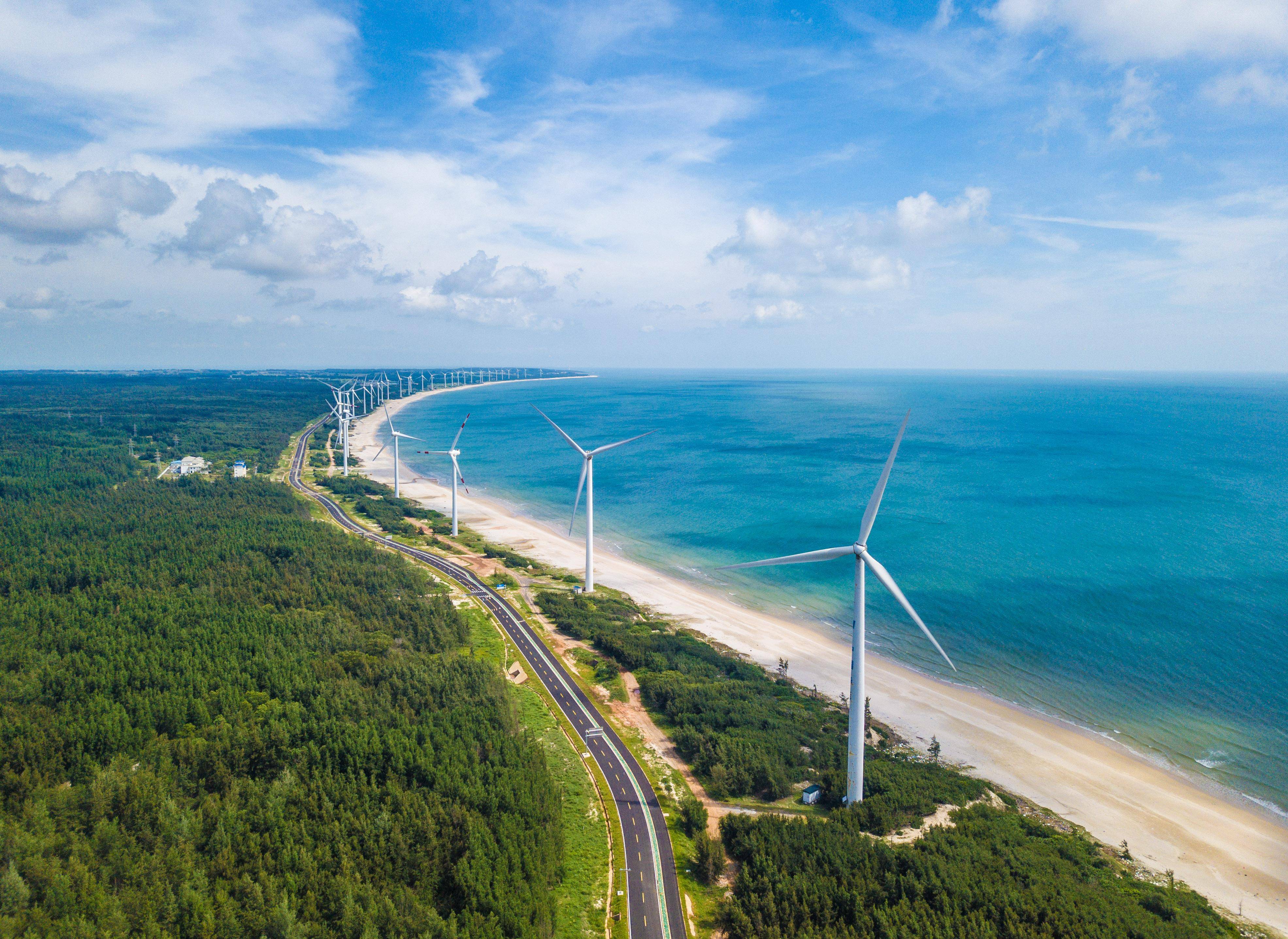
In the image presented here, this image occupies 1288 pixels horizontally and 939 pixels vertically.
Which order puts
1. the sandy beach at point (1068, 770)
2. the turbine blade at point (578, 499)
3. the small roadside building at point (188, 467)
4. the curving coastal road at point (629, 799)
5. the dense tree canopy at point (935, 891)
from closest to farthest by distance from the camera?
the dense tree canopy at point (935, 891)
the curving coastal road at point (629, 799)
the sandy beach at point (1068, 770)
the turbine blade at point (578, 499)
the small roadside building at point (188, 467)

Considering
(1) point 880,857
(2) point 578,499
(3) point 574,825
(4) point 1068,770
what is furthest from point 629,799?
(2) point 578,499

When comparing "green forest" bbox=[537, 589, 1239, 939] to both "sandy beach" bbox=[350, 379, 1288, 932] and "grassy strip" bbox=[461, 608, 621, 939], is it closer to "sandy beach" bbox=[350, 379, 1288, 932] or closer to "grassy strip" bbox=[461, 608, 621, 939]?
"sandy beach" bbox=[350, 379, 1288, 932]

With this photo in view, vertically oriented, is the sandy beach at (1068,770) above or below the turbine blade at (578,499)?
below

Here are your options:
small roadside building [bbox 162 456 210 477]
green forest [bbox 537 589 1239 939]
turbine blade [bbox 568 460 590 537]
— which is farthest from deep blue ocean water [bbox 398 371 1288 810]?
small roadside building [bbox 162 456 210 477]

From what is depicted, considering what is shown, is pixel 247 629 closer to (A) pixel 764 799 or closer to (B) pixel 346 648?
(B) pixel 346 648

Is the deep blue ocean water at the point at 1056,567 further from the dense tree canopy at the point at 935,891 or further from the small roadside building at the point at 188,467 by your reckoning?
the small roadside building at the point at 188,467

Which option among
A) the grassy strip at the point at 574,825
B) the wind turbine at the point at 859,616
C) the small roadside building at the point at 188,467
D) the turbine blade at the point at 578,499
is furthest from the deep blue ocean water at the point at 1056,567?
the small roadside building at the point at 188,467

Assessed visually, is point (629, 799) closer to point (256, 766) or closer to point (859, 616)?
point (859, 616)

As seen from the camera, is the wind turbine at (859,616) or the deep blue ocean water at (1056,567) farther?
the deep blue ocean water at (1056,567)
